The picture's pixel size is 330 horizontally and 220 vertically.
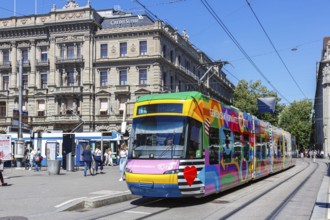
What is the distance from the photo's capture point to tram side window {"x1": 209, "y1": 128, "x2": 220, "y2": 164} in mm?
12246

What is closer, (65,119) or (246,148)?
(246,148)

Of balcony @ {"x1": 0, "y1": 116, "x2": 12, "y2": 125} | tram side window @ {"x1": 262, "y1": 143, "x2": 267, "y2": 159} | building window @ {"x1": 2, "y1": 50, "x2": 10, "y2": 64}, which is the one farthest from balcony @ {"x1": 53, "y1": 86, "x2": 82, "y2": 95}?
tram side window @ {"x1": 262, "y1": 143, "x2": 267, "y2": 159}

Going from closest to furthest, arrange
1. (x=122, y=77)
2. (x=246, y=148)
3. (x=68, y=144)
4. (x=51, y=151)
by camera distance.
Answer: (x=246, y=148) → (x=68, y=144) → (x=51, y=151) → (x=122, y=77)

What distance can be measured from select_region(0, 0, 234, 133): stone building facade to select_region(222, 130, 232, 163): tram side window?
128 feet

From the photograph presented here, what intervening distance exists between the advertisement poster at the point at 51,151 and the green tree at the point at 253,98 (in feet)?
151

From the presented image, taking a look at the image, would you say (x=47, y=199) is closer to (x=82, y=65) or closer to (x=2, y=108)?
(x=82, y=65)

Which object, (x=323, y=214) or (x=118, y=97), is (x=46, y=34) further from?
(x=323, y=214)

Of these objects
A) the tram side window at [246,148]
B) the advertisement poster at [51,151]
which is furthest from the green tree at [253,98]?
the tram side window at [246,148]

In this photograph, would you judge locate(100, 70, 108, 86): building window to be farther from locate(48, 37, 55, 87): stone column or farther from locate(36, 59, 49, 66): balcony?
locate(36, 59, 49, 66): balcony

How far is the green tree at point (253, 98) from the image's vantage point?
7425 cm

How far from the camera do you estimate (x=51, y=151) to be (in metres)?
34.2

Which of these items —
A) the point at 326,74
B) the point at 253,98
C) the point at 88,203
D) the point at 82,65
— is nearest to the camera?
the point at 88,203

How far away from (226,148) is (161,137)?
10.0 ft

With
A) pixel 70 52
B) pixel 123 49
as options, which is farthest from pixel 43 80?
pixel 123 49
